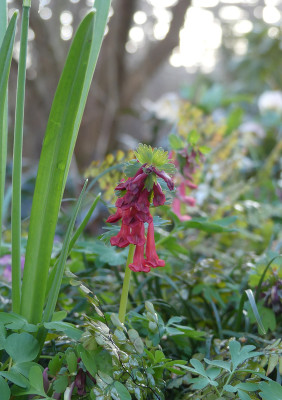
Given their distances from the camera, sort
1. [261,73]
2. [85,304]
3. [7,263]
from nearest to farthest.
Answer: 1. [85,304]
2. [7,263]
3. [261,73]

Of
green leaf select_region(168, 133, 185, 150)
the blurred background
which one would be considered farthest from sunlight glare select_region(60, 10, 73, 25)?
green leaf select_region(168, 133, 185, 150)

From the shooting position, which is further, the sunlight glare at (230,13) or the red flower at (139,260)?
the sunlight glare at (230,13)

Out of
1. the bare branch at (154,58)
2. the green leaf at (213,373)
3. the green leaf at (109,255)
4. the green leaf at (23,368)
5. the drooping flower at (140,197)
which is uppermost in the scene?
the bare branch at (154,58)

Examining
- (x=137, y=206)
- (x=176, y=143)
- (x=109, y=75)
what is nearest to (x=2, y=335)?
(x=137, y=206)

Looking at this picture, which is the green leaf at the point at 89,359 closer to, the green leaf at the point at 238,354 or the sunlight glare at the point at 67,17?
the green leaf at the point at 238,354

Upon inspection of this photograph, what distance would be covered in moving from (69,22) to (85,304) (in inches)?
119

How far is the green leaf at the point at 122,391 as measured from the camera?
49cm

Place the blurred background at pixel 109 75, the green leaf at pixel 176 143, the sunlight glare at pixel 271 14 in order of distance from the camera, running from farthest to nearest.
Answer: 1. the sunlight glare at pixel 271 14
2. the blurred background at pixel 109 75
3. the green leaf at pixel 176 143

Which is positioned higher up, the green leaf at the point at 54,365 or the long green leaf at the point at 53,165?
the long green leaf at the point at 53,165

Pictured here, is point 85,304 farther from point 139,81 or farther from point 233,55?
point 233,55

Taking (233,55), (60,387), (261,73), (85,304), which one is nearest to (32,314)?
(60,387)

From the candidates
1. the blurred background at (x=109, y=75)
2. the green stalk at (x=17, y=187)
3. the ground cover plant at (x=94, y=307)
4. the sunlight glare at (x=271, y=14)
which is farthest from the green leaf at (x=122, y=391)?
the sunlight glare at (x=271, y=14)

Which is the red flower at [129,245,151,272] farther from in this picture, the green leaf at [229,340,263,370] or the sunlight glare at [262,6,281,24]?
the sunlight glare at [262,6,281,24]

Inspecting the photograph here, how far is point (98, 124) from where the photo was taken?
3033 mm
